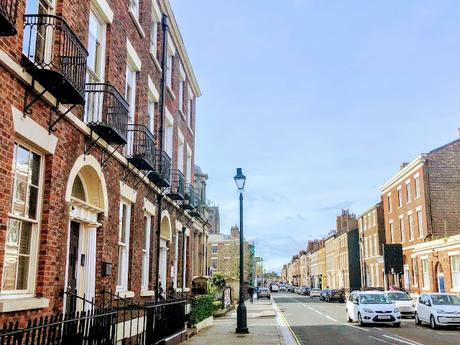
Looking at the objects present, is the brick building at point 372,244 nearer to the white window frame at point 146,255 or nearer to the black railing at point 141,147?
the white window frame at point 146,255

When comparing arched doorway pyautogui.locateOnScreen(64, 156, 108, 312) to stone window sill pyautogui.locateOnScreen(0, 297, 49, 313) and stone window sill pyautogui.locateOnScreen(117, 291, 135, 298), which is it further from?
stone window sill pyautogui.locateOnScreen(117, 291, 135, 298)

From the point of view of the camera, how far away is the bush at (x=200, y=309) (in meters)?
18.7

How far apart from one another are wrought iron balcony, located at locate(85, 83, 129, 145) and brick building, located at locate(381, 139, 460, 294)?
28.4 meters

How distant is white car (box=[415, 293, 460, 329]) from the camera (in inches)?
828

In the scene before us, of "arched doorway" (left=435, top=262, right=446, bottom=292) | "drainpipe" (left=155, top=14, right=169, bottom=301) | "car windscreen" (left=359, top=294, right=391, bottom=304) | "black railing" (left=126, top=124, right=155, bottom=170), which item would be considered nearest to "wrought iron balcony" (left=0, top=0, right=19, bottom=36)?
"black railing" (left=126, top=124, right=155, bottom=170)

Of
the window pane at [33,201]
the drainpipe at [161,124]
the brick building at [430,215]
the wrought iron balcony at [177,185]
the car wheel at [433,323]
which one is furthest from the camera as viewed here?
the brick building at [430,215]

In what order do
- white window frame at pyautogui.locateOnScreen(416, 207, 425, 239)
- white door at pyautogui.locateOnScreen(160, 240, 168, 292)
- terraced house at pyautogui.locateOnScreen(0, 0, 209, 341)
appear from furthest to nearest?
1. white window frame at pyautogui.locateOnScreen(416, 207, 425, 239)
2. white door at pyautogui.locateOnScreen(160, 240, 168, 292)
3. terraced house at pyautogui.locateOnScreen(0, 0, 209, 341)

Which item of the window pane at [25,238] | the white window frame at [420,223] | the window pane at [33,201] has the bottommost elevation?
the window pane at [25,238]

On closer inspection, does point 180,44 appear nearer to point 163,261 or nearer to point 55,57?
point 163,261

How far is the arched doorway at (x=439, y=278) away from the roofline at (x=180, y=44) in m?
20.8

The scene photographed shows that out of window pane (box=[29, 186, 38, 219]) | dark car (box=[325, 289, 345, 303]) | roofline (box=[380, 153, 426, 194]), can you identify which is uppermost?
roofline (box=[380, 153, 426, 194])

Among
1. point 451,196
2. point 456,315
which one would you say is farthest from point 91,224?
point 451,196

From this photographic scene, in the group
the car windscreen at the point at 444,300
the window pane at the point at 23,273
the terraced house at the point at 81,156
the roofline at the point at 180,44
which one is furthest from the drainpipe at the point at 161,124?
the car windscreen at the point at 444,300

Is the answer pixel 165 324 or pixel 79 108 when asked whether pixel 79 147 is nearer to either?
pixel 79 108
